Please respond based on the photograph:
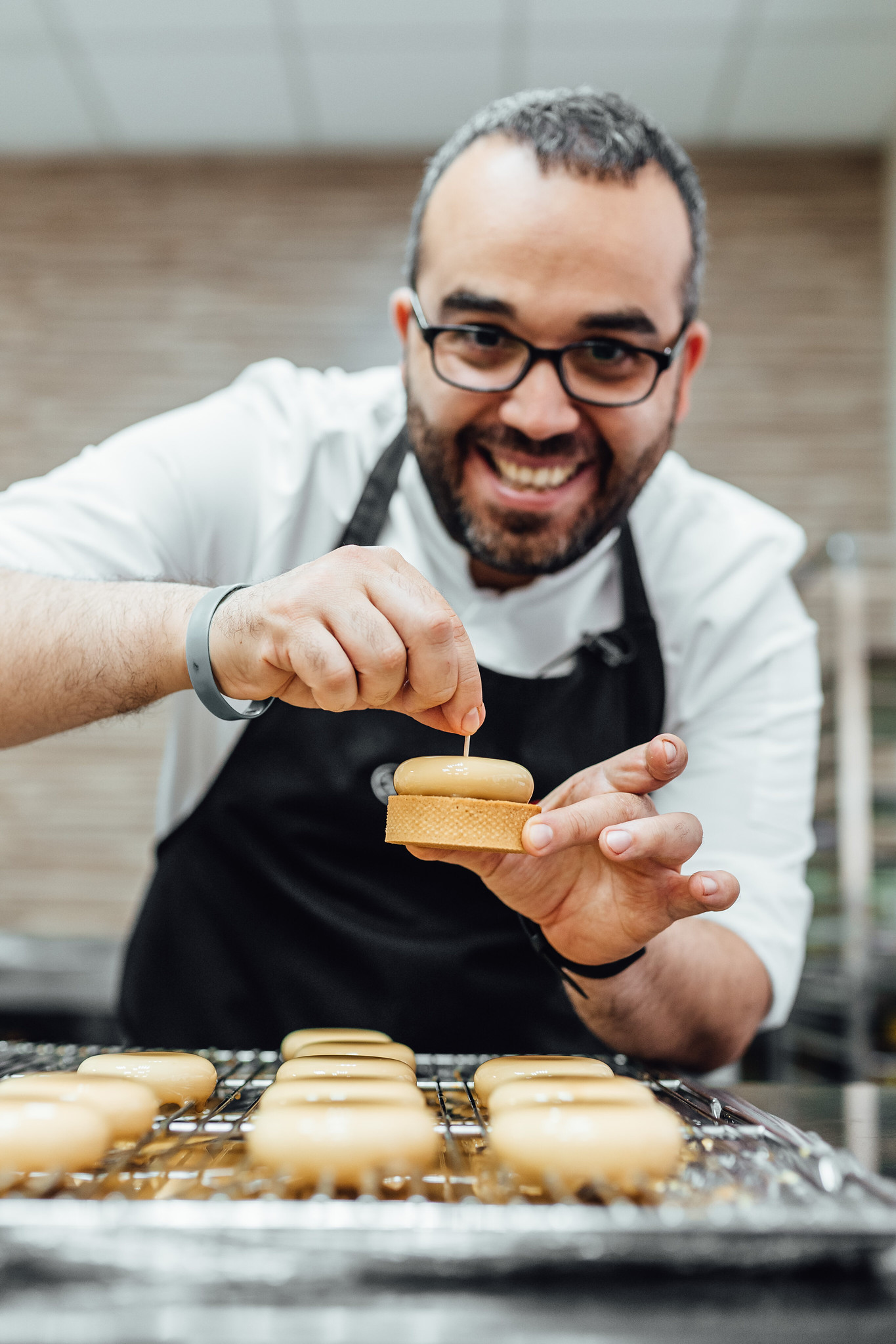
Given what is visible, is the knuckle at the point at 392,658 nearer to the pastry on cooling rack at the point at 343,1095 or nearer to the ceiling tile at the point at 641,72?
the pastry on cooling rack at the point at 343,1095

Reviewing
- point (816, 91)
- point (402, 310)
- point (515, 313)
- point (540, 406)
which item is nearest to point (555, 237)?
point (515, 313)

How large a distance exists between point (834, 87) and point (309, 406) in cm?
299

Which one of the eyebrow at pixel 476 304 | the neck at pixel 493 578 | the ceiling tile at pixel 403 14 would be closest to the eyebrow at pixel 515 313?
the eyebrow at pixel 476 304

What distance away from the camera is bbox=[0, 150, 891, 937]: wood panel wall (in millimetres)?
3904

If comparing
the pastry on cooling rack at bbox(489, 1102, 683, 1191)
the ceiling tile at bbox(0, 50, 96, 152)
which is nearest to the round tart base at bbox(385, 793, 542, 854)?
the pastry on cooling rack at bbox(489, 1102, 683, 1191)

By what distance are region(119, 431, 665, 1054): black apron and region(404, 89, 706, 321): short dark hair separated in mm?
645

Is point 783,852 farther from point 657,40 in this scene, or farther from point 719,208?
point 719,208

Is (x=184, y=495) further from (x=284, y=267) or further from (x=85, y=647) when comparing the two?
(x=284, y=267)

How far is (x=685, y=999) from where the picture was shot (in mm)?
1273

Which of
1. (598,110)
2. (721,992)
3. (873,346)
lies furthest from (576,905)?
(873,346)

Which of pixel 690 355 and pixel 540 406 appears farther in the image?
pixel 690 355

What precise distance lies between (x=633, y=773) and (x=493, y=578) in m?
0.59

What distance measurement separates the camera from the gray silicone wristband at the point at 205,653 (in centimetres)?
102

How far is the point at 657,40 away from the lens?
336 cm
